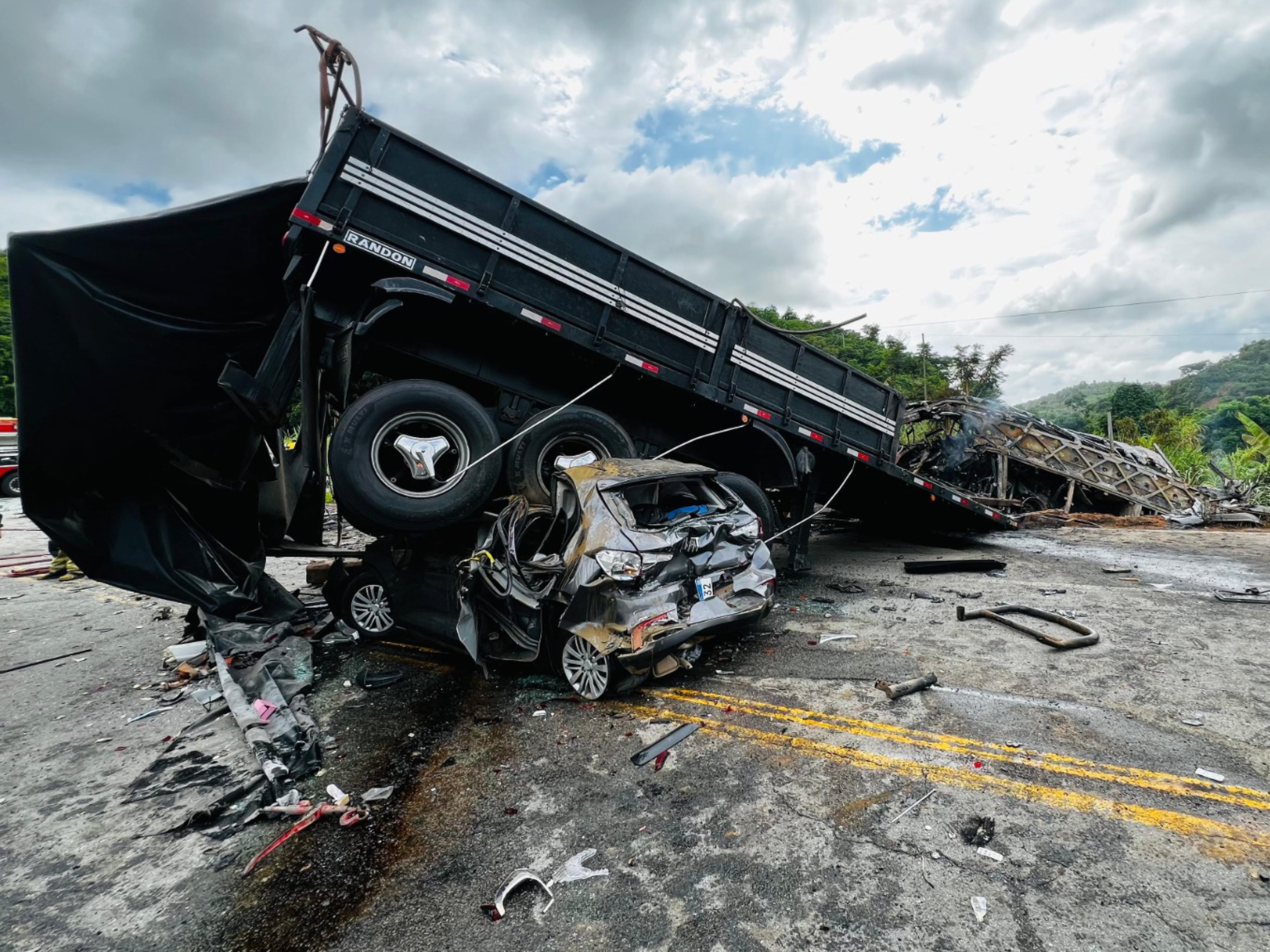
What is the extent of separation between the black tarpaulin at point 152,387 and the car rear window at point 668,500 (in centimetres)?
344

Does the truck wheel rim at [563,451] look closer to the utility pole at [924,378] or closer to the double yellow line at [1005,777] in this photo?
the double yellow line at [1005,777]

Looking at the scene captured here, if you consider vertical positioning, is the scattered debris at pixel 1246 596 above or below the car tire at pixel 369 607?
above

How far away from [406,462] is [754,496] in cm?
351

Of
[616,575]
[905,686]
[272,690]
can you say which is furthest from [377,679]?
[905,686]

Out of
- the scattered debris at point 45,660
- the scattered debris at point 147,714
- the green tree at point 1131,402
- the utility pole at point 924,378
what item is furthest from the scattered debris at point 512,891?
the green tree at point 1131,402

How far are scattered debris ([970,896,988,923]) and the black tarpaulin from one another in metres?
5.81

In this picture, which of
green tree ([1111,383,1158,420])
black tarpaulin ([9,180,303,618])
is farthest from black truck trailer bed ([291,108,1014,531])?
green tree ([1111,383,1158,420])

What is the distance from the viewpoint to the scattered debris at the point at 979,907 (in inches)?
78.8

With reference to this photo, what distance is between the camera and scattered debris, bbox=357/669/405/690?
442cm

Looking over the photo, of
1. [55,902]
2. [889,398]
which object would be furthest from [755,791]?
[889,398]

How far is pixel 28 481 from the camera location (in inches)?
190

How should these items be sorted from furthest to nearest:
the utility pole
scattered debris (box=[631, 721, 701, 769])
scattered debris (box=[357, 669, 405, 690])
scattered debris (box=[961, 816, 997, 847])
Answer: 1. the utility pole
2. scattered debris (box=[357, 669, 405, 690])
3. scattered debris (box=[631, 721, 701, 769])
4. scattered debris (box=[961, 816, 997, 847])

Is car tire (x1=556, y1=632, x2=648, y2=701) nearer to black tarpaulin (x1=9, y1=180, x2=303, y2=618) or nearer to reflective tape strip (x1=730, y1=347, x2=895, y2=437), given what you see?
reflective tape strip (x1=730, y1=347, x2=895, y2=437)

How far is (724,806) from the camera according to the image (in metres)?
2.70
